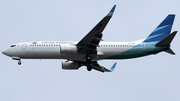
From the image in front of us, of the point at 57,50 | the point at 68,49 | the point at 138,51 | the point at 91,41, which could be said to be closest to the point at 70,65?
the point at 57,50

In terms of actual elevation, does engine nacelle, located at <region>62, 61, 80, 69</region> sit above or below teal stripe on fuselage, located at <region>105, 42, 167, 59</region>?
below

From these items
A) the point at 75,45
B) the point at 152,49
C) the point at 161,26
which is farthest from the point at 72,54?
the point at 161,26

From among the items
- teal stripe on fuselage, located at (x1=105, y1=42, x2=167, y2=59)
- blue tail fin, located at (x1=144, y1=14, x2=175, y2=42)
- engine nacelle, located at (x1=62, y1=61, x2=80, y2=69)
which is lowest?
engine nacelle, located at (x1=62, y1=61, x2=80, y2=69)

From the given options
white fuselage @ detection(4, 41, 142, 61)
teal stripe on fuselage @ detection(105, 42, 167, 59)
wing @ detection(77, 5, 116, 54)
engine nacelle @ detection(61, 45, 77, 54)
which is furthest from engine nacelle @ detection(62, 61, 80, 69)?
teal stripe on fuselage @ detection(105, 42, 167, 59)

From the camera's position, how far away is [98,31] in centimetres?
4256

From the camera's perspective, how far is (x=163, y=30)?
160 ft

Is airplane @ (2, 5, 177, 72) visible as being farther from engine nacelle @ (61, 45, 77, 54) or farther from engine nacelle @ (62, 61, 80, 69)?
engine nacelle @ (62, 61, 80, 69)

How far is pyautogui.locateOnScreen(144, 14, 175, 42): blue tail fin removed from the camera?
48.4 meters

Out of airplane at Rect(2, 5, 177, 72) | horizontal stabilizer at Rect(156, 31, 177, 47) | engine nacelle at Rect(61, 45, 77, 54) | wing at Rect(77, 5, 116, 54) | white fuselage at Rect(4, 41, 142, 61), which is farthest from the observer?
white fuselage at Rect(4, 41, 142, 61)

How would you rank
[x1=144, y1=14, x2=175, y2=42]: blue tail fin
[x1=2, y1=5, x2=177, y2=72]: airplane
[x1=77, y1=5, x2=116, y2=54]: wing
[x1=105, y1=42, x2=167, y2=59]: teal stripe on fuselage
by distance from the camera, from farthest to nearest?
1. [x1=144, y1=14, x2=175, y2=42]: blue tail fin
2. [x1=105, y1=42, x2=167, y2=59]: teal stripe on fuselage
3. [x1=2, y1=5, x2=177, y2=72]: airplane
4. [x1=77, y1=5, x2=116, y2=54]: wing

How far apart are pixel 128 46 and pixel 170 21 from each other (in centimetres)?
762

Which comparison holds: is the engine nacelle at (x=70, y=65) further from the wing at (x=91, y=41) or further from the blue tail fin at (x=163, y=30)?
the blue tail fin at (x=163, y=30)

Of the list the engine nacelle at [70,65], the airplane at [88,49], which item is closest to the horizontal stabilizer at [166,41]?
the airplane at [88,49]

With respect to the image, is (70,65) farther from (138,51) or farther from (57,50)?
(138,51)
